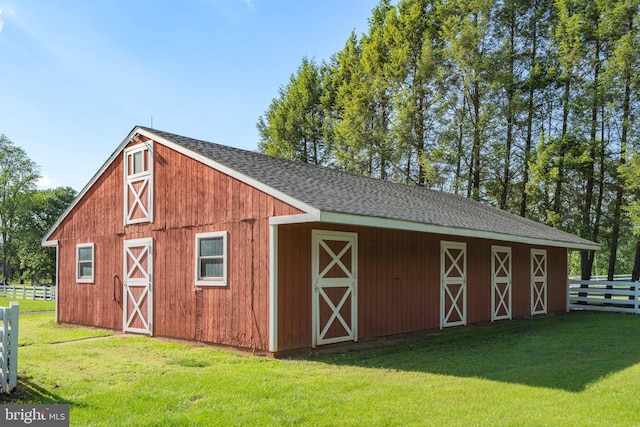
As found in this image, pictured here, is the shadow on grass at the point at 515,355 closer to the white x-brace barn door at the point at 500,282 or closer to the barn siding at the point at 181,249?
the white x-brace barn door at the point at 500,282

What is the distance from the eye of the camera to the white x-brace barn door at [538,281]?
1535 cm

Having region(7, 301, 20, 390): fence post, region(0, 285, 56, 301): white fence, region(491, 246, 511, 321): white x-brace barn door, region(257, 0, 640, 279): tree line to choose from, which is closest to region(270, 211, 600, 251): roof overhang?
region(491, 246, 511, 321): white x-brace barn door

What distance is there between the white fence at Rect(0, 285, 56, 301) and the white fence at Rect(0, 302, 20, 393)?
23.2m

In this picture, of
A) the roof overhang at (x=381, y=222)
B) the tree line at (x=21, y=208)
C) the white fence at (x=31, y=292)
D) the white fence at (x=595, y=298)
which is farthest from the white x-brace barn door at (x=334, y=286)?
the tree line at (x=21, y=208)

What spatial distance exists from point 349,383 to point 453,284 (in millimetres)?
6506

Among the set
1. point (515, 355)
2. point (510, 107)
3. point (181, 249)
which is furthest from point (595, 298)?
point (181, 249)

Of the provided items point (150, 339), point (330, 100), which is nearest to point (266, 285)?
point (150, 339)

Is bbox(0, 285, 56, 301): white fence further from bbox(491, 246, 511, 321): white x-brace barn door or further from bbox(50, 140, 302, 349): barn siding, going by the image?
bbox(491, 246, 511, 321): white x-brace barn door

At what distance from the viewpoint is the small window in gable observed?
11133mm

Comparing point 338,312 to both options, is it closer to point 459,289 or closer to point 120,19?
point 459,289

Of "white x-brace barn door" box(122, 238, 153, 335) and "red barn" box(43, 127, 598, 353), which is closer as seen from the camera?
"red barn" box(43, 127, 598, 353)

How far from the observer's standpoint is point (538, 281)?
51.5ft

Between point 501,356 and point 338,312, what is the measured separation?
2745 mm

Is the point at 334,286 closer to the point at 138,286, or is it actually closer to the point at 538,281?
the point at 138,286
